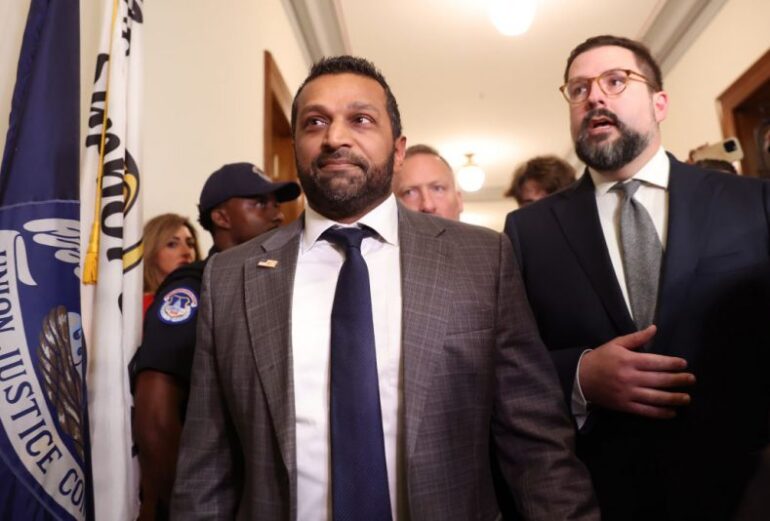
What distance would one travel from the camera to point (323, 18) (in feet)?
13.6

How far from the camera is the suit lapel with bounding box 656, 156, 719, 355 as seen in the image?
1.23 metres

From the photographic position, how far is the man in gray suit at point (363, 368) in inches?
42.3

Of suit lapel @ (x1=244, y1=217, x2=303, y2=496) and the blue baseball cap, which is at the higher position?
the blue baseball cap

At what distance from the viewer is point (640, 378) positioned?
1172 millimetres

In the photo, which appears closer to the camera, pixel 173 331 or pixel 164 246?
pixel 173 331

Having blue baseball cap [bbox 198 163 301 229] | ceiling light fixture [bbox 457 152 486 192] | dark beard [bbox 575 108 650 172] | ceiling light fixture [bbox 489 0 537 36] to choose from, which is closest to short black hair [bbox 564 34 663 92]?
dark beard [bbox 575 108 650 172]

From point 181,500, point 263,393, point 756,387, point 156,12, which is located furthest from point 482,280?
point 156,12

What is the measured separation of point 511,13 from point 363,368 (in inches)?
118

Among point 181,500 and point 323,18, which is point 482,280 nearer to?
point 181,500

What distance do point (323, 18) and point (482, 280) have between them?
136 inches

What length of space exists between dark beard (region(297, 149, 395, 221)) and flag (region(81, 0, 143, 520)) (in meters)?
0.57

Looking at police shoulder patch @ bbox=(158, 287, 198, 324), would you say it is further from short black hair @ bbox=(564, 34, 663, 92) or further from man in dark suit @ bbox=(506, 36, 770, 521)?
short black hair @ bbox=(564, 34, 663, 92)

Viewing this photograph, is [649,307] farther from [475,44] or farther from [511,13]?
[475,44]

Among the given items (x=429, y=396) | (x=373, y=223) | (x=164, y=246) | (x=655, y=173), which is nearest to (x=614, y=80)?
(x=655, y=173)
